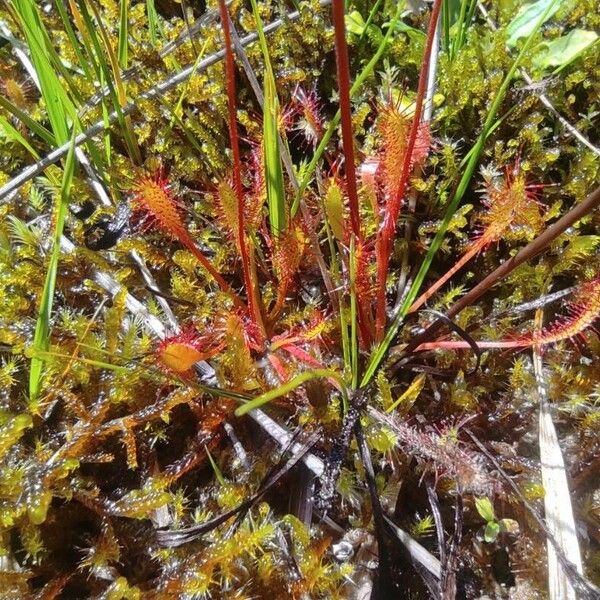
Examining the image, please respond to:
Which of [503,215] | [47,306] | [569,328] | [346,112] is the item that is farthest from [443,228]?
[47,306]

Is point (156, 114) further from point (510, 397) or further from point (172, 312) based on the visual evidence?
point (510, 397)

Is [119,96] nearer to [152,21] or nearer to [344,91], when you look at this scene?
[152,21]

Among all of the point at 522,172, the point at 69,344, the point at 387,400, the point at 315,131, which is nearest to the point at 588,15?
the point at 522,172

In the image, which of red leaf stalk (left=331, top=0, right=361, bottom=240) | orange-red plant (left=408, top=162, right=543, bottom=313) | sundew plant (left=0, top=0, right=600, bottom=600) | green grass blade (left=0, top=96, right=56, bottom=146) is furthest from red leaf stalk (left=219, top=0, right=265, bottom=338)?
green grass blade (left=0, top=96, right=56, bottom=146)

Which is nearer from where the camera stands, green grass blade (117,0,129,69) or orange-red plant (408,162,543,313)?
orange-red plant (408,162,543,313)

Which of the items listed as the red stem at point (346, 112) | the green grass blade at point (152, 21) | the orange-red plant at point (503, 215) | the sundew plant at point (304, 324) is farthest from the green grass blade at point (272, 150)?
the green grass blade at point (152, 21)

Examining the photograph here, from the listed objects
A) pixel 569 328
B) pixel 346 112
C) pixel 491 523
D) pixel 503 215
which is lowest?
pixel 491 523

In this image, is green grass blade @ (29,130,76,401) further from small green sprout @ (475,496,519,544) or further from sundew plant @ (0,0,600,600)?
small green sprout @ (475,496,519,544)
